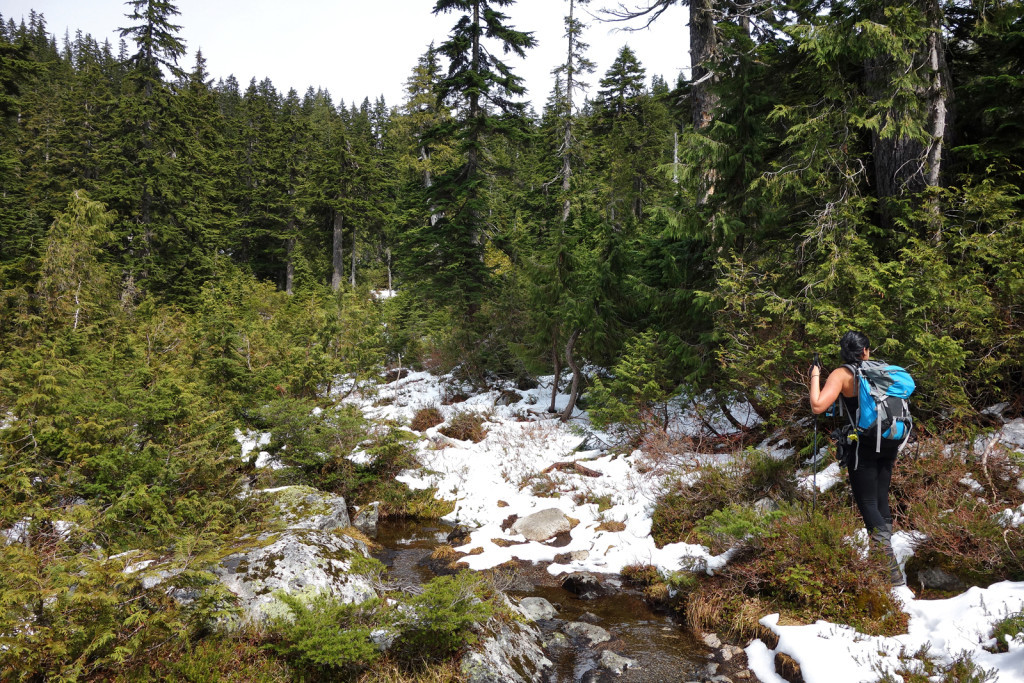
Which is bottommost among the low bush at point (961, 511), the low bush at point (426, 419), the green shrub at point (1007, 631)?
the low bush at point (426, 419)

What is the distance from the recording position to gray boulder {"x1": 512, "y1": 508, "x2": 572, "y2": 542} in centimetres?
863

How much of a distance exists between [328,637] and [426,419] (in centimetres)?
1134

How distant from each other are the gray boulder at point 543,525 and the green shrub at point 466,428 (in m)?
4.61

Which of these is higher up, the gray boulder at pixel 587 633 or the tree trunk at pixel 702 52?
the tree trunk at pixel 702 52

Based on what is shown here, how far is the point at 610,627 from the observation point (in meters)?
5.95

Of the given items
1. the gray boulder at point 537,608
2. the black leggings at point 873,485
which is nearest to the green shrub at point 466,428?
the gray boulder at point 537,608

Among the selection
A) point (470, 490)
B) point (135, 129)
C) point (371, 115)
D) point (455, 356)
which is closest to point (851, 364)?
point (470, 490)

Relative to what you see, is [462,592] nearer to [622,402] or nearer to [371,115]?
[622,402]

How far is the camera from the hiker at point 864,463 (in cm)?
484

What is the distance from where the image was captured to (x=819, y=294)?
7367 mm

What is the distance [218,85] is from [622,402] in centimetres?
9238

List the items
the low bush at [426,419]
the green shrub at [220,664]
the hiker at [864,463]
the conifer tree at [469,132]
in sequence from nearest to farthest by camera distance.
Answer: the green shrub at [220,664] → the hiker at [864,463] → the low bush at [426,419] → the conifer tree at [469,132]

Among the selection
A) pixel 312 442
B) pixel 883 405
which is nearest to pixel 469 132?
pixel 312 442

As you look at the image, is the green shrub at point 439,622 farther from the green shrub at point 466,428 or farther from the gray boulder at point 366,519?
the green shrub at point 466,428
